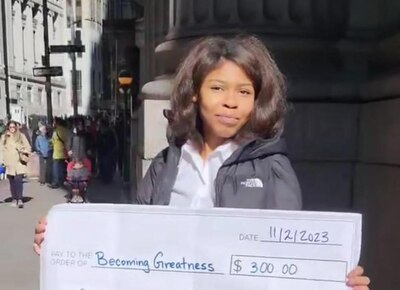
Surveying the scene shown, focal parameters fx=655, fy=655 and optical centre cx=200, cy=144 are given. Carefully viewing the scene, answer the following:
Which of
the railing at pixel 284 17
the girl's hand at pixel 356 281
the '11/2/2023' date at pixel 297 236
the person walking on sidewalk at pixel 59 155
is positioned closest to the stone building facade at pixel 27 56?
the person walking on sidewalk at pixel 59 155

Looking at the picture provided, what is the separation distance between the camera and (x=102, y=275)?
2275mm

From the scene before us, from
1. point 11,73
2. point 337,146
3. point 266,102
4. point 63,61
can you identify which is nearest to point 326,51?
point 337,146

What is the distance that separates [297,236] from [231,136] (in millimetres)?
Answer: 432

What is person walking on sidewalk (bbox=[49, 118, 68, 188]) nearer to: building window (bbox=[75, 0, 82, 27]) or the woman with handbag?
the woman with handbag

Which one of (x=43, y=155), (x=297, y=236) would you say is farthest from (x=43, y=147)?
(x=297, y=236)

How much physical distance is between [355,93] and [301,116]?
49 cm

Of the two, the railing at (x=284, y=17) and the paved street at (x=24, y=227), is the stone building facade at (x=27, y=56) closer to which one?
the paved street at (x=24, y=227)

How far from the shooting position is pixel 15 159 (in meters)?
13.5

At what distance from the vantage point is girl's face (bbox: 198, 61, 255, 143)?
2248 mm

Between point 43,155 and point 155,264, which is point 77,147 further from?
point 155,264

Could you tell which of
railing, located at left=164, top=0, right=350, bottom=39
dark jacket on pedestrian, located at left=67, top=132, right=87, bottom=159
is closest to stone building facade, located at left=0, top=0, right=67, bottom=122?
dark jacket on pedestrian, located at left=67, top=132, right=87, bottom=159

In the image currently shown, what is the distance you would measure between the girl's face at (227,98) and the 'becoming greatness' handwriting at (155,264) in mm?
460

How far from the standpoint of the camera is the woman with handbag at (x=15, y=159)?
13469 millimetres

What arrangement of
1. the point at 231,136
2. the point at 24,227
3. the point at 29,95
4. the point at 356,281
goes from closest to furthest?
the point at 356,281 < the point at 231,136 < the point at 24,227 < the point at 29,95
